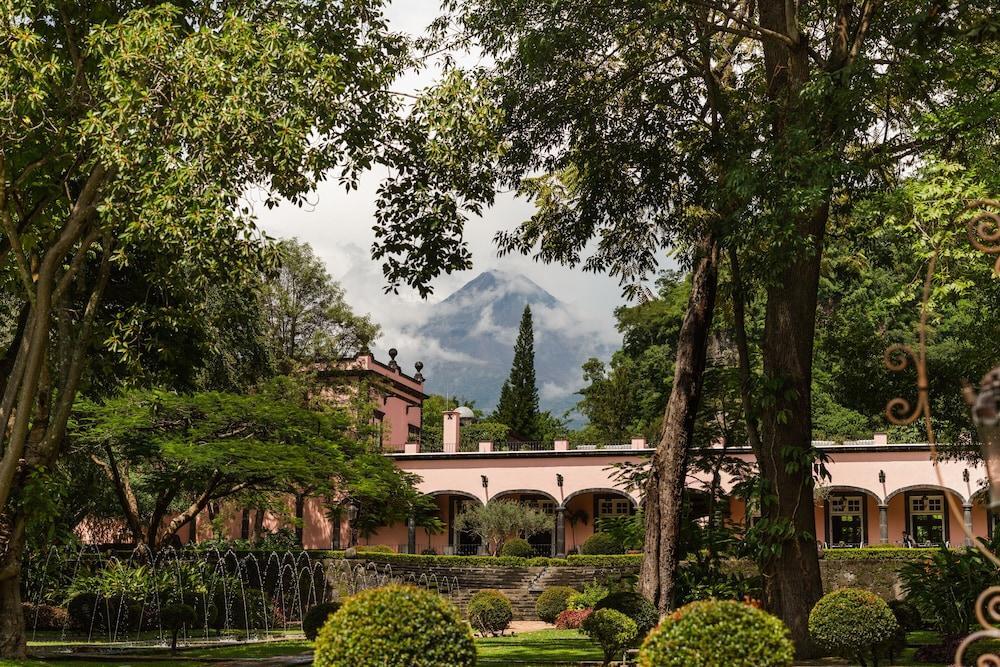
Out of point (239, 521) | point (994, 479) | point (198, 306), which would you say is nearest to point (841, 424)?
point (239, 521)

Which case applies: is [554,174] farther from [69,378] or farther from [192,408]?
[192,408]

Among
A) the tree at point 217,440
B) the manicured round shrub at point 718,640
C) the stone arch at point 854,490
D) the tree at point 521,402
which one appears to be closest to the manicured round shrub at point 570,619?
the tree at point 217,440

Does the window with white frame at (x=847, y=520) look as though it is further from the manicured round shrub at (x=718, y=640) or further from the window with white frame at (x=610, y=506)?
the manicured round shrub at (x=718, y=640)

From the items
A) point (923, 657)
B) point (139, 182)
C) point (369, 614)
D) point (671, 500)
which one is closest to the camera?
point (369, 614)

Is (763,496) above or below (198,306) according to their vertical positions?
below

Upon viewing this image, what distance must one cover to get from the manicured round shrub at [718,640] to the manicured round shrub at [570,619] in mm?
15030

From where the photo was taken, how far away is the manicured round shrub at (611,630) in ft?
39.8

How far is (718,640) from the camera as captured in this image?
25.4 feet

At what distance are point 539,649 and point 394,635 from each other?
413 inches

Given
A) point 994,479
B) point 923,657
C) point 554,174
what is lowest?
point 923,657

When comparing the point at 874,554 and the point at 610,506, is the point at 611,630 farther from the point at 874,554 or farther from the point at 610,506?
the point at 610,506

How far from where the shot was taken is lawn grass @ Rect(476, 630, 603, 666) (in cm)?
1430

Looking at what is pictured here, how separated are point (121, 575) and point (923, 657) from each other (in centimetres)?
1227

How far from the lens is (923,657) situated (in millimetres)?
13461
